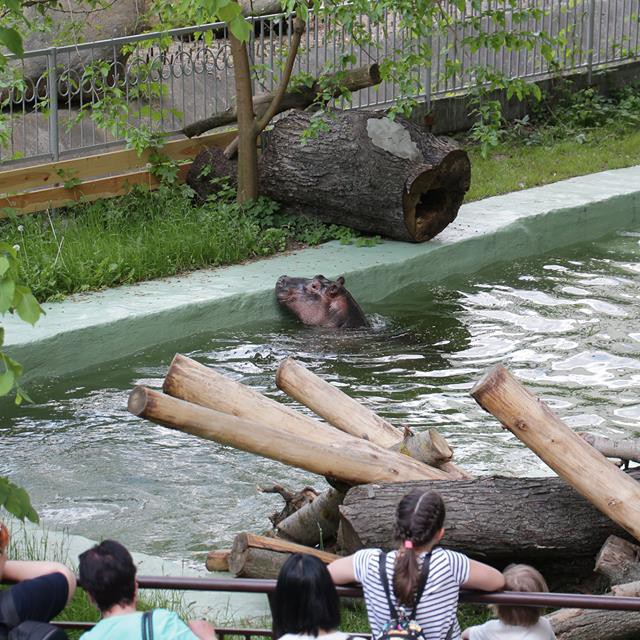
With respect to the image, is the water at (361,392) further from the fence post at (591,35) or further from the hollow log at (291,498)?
the fence post at (591,35)

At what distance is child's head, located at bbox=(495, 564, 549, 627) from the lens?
14.2 feet

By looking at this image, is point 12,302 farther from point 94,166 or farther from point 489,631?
point 94,166

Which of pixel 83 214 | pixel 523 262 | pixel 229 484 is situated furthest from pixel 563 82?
pixel 229 484

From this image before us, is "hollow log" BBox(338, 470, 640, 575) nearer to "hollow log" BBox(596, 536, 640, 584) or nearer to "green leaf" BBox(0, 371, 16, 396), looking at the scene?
"hollow log" BBox(596, 536, 640, 584)

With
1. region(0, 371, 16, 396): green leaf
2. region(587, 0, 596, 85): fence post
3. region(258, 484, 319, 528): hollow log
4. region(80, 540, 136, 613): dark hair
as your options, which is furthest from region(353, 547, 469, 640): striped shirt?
region(587, 0, 596, 85): fence post

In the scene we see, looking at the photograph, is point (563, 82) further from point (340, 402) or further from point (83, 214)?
point (340, 402)

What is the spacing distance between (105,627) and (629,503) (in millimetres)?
2330

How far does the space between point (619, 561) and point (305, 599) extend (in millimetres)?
1971

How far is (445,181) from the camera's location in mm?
12273

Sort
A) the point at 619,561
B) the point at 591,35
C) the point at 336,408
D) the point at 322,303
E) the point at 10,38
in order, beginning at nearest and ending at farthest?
the point at 10,38, the point at 619,561, the point at 336,408, the point at 322,303, the point at 591,35

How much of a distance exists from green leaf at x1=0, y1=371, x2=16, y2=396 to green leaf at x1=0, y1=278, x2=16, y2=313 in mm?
196

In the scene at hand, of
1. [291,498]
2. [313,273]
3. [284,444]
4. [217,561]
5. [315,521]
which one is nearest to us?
[284,444]

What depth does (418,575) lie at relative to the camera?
13.8 feet

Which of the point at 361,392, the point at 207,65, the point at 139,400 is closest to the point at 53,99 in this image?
the point at 207,65
